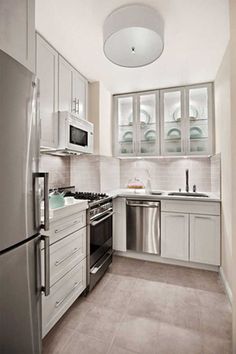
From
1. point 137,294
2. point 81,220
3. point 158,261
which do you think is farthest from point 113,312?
point 158,261

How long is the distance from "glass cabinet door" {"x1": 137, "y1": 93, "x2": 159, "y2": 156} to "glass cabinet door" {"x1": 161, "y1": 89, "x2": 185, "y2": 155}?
122 mm

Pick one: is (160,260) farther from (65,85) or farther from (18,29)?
(18,29)

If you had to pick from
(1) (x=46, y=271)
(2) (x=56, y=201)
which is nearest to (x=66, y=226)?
(2) (x=56, y=201)

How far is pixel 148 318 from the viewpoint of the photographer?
169cm

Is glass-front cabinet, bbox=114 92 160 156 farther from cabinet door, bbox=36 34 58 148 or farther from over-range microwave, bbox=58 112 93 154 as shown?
cabinet door, bbox=36 34 58 148

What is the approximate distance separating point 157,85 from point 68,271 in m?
2.70

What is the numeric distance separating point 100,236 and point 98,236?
6 centimetres

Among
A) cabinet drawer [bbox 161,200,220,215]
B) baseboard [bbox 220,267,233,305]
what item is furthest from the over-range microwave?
baseboard [bbox 220,267,233,305]

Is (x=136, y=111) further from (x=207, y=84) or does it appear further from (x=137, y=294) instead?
(x=137, y=294)

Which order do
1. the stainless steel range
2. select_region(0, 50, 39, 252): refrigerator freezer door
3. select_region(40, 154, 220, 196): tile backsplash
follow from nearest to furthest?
1. select_region(0, 50, 39, 252): refrigerator freezer door
2. the stainless steel range
3. select_region(40, 154, 220, 196): tile backsplash

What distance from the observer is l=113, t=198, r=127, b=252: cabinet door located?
286 cm

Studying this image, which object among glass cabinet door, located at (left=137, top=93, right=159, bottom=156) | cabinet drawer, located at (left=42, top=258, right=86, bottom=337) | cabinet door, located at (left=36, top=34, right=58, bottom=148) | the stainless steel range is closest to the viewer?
cabinet drawer, located at (left=42, top=258, right=86, bottom=337)

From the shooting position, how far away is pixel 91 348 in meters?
1.39

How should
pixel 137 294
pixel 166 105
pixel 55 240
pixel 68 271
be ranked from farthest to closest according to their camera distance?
pixel 166 105 < pixel 137 294 < pixel 68 271 < pixel 55 240
